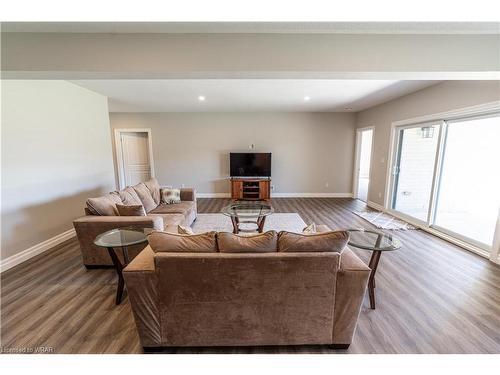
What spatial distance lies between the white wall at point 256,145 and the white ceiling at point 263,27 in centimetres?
452

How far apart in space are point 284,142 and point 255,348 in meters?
5.63

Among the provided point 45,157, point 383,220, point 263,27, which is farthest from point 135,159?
point 383,220

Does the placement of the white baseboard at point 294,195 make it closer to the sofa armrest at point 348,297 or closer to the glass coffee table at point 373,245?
the glass coffee table at point 373,245

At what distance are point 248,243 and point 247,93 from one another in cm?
361

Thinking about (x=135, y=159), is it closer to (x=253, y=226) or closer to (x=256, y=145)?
(x=256, y=145)

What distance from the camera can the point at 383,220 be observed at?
4512 millimetres

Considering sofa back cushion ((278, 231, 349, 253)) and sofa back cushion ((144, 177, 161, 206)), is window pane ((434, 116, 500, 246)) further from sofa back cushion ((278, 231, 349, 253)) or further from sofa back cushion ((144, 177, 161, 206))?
sofa back cushion ((144, 177, 161, 206))

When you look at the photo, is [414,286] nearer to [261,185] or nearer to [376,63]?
[376,63]

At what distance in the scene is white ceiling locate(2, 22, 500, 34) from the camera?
178 centimetres

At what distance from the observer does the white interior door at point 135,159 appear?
674 centimetres

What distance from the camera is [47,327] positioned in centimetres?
180

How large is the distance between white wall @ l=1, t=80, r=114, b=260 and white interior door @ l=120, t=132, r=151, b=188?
2474mm

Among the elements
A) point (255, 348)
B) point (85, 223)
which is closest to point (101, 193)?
point (85, 223)

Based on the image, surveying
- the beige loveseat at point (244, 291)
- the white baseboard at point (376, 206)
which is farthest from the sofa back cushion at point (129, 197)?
the white baseboard at point (376, 206)
